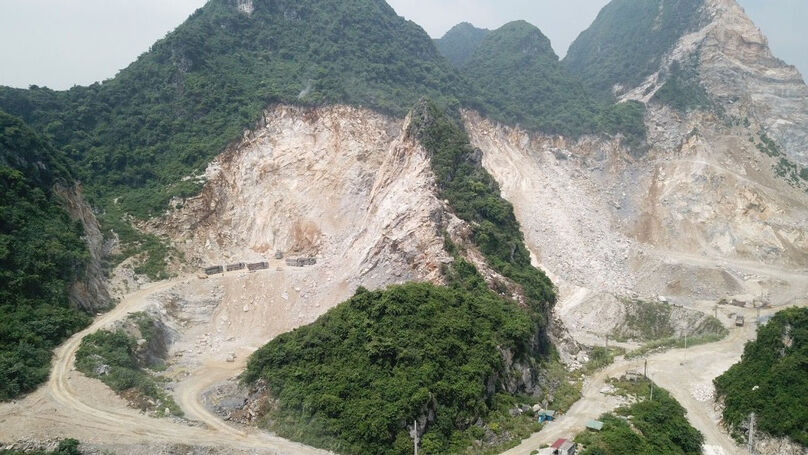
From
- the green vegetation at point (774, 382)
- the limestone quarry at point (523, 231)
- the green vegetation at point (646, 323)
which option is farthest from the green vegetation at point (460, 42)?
the green vegetation at point (774, 382)

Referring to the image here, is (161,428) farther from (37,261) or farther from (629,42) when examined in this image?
(629,42)

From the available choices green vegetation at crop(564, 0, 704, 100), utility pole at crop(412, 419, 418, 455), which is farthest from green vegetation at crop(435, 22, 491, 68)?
utility pole at crop(412, 419, 418, 455)

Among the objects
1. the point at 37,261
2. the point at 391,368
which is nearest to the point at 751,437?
the point at 391,368

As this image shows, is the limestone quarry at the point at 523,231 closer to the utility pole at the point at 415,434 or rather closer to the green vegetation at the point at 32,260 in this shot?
the green vegetation at the point at 32,260

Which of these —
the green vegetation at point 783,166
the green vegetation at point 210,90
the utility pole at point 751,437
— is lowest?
the utility pole at point 751,437

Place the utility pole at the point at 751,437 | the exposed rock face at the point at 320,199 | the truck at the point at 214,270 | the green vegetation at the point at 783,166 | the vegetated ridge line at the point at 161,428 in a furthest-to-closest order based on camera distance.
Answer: the green vegetation at the point at 783,166, the truck at the point at 214,270, the exposed rock face at the point at 320,199, the utility pole at the point at 751,437, the vegetated ridge line at the point at 161,428

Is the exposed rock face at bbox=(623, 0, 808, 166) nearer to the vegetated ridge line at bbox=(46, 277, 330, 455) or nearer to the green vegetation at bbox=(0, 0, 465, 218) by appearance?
the green vegetation at bbox=(0, 0, 465, 218)

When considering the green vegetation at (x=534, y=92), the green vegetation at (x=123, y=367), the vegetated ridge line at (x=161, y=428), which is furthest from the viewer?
the green vegetation at (x=534, y=92)
